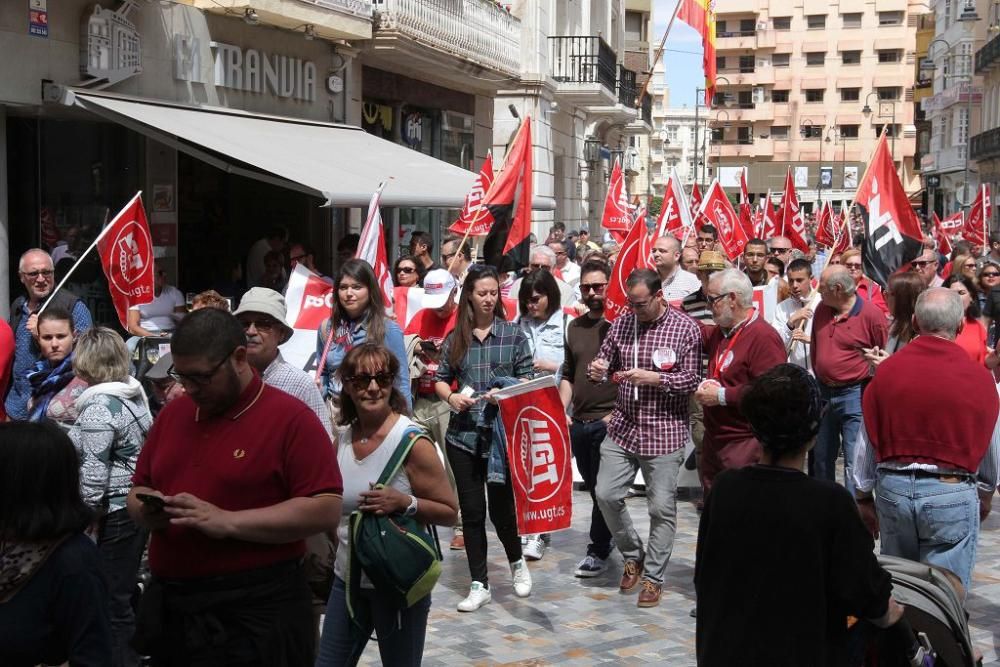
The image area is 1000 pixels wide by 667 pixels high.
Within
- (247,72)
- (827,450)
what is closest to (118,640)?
(827,450)

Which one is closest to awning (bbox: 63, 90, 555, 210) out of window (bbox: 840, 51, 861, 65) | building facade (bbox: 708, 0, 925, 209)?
building facade (bbox: 708, 0, 925, 209)

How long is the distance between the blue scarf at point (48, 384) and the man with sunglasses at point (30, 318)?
1.57 feet

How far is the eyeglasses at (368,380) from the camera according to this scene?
469 cm

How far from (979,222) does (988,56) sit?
139ft

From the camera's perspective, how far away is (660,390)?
7.21 meters

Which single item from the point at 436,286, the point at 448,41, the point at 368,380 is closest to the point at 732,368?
the point at 368,380

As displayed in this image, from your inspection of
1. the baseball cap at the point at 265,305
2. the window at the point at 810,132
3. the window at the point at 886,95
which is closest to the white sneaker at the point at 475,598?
the baseball cap at the point at 265,305

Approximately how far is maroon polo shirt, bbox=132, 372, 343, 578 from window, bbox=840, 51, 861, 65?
8981 cm

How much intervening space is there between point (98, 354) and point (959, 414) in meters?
3.37

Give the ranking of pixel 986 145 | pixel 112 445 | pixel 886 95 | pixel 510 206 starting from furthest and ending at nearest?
pixel 886 95, pixel 986 145, pixel 510 206, pixel 112 445

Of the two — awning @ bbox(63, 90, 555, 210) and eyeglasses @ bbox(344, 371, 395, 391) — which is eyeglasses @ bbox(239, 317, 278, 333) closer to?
eyeglasses @ bbox(344, 371, 395, 391)

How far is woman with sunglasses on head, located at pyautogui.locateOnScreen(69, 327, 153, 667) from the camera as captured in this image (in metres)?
5.55

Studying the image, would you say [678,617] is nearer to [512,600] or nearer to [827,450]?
[512,600]

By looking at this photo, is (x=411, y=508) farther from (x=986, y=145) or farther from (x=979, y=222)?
(x=986, y=145)
